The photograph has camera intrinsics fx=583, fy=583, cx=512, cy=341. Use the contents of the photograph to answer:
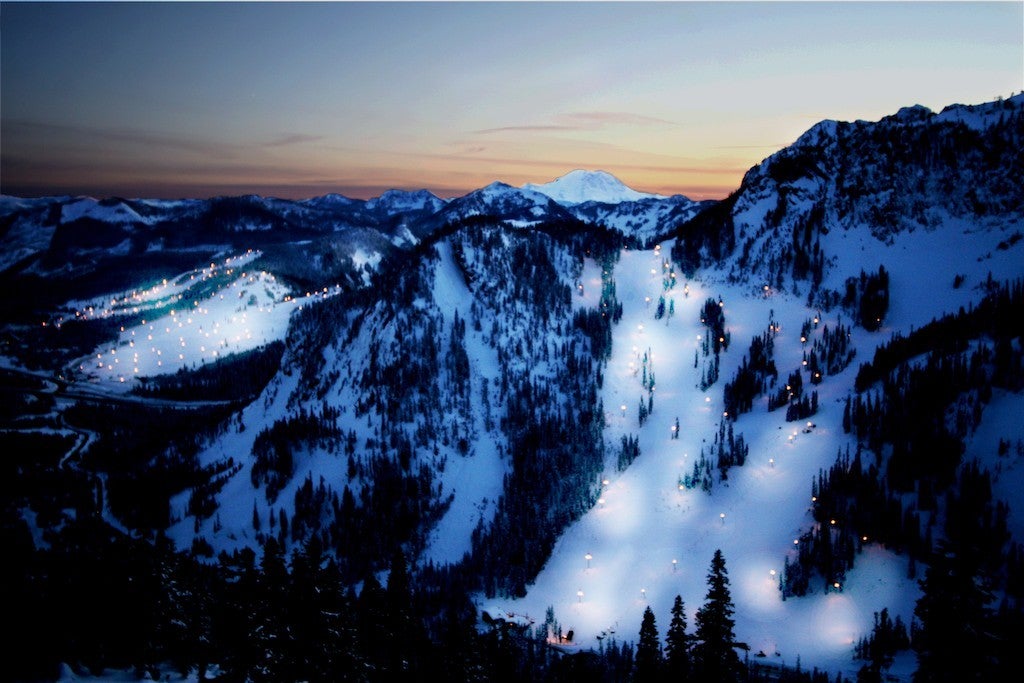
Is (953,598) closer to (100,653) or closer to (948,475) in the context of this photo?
(100,653)

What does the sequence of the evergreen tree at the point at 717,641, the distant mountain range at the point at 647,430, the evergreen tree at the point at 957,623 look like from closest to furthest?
the evergreen tree at the point at 957,623
the evergreen tree at the point at 717,641
the distant mountain range at the point at 647,430

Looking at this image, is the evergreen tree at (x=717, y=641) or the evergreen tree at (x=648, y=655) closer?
the evergreen tree at (x=717, y=641)

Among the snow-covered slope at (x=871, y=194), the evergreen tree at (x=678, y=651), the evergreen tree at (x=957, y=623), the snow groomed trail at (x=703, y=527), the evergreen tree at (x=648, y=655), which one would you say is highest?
the snow-covered slope at (x=871, y=194)

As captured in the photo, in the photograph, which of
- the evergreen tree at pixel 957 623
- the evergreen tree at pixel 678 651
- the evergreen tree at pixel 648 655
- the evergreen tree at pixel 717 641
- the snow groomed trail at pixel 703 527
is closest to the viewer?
the evergreen tree at pixel 957 623

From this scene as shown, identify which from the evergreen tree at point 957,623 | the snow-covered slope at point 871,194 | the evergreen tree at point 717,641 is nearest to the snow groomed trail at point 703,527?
the snow-covered slope at point 871,194

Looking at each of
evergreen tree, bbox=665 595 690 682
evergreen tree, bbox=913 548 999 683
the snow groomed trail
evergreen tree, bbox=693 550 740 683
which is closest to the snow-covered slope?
the snow groomed trail

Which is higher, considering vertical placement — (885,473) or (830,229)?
(830,229)

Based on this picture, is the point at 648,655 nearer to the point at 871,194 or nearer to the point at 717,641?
the point at 717,641

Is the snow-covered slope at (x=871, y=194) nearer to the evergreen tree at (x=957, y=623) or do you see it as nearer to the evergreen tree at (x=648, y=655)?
the evergreen tree at (x=648, y=655)

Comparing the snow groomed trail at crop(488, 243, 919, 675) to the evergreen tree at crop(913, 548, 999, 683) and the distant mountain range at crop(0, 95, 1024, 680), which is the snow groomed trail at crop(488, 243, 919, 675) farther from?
the evergreen tree at crop(913, 548, 999, 683)

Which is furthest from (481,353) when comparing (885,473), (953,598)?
(953,598)

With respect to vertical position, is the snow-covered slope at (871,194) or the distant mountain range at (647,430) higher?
the snow-covered slope at (871,194)
